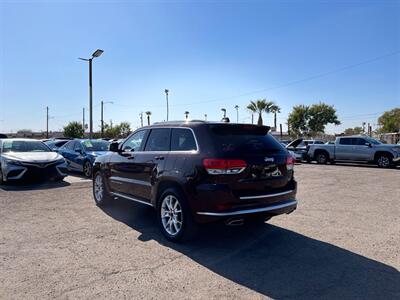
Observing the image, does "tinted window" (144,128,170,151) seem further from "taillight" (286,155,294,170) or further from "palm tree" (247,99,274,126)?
"palm tree" (247,99,274,126)

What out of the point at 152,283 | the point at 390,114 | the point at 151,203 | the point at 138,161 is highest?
the point at 390,114

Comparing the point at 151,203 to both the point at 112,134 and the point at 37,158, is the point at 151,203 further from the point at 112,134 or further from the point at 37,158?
the point at 112,134

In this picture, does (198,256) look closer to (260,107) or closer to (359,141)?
(359,141)

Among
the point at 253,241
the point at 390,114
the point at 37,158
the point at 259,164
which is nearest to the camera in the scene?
the point at 259,164

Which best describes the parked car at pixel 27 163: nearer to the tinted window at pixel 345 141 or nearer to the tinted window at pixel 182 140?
the tinted window at pixel 182 140

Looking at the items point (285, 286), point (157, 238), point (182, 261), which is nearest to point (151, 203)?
point (157, 238)

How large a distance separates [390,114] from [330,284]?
85.8 meters

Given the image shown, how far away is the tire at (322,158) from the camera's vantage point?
73.4ft

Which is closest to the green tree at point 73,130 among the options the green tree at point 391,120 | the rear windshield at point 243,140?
the green tree at point 391,120

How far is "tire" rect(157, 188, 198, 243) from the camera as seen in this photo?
4762 mm

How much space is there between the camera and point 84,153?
12836mm

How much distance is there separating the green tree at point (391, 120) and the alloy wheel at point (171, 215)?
7525 centimetres

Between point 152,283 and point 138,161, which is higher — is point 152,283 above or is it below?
below

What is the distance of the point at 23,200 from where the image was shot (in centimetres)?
812
